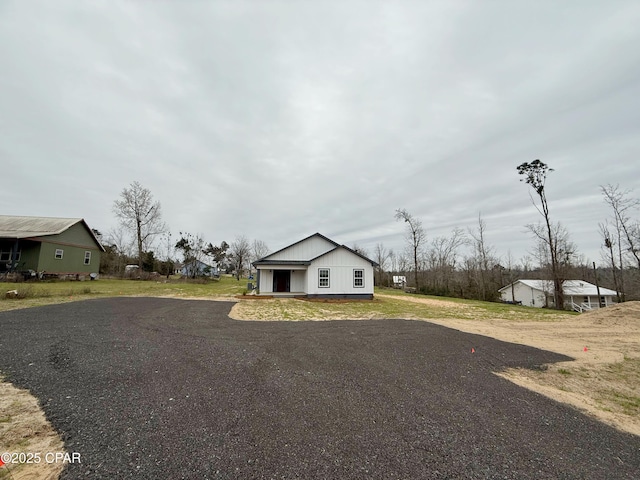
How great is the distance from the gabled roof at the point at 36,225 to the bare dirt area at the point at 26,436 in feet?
86.4

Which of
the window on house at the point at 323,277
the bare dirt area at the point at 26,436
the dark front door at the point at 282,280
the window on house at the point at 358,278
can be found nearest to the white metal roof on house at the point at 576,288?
the window on house at the point at 358,278

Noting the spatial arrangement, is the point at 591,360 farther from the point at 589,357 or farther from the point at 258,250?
the point at 258,250

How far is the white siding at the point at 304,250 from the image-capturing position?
2184 cm

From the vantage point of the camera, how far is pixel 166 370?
184 inches

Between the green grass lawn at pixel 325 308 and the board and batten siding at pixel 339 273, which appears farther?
the board and batten siding at pixel 339 273

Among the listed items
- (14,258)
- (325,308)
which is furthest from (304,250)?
(14,258)

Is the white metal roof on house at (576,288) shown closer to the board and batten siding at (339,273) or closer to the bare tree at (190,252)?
the board and batten siding at (339,273)

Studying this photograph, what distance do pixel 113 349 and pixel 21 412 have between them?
271 cm

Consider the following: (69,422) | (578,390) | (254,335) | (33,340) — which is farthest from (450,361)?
(33,340)

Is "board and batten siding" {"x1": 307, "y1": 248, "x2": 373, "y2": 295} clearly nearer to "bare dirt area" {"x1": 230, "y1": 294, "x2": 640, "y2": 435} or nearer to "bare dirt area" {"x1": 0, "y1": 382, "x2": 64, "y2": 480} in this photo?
"bare dirt area" {"x1": 230, "y1": 294, "x2": 640, "y2": 435}

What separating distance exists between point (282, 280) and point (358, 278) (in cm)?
645

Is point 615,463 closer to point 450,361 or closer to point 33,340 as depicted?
point 450,361

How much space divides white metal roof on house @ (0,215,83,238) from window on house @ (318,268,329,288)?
23360mm

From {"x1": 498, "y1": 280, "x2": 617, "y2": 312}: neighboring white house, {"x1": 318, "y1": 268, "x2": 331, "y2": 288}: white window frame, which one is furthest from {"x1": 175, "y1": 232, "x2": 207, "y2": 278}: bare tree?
{"x1": 498, "y1": 280, "x2": 617, "y2": 312}: neighboring white house
